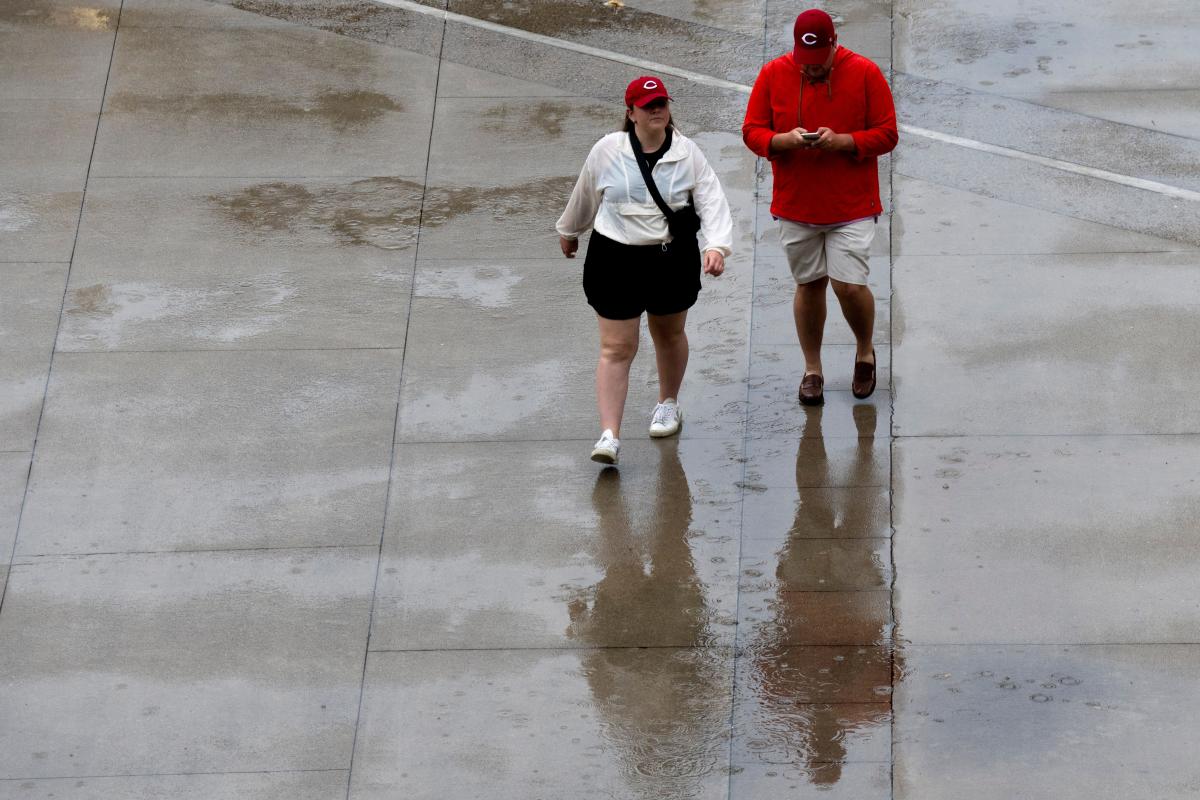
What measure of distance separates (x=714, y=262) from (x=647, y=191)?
0.42 m

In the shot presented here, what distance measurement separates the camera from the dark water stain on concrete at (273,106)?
980cm

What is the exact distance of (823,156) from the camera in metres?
7.20

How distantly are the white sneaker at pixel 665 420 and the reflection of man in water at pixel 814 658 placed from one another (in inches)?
25.2

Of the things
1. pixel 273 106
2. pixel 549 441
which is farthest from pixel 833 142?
pixel 273 106

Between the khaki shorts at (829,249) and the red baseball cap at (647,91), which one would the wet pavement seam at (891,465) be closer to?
the khaki shorts at (829,249)

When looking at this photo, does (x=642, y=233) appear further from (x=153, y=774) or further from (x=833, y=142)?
(x=153, y=774)

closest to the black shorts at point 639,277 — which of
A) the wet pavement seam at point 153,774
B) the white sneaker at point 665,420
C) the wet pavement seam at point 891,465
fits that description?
the white sneaker at point 665,420

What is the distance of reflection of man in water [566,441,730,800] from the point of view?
583 cm

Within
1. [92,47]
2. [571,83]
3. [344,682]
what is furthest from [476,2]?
[344,682]

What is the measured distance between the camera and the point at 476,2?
433 inches

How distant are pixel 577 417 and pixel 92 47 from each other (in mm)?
4629

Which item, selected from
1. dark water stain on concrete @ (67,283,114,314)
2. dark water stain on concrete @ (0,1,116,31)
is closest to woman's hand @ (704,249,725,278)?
dark water stain on concrete @ (67,283,114,314)

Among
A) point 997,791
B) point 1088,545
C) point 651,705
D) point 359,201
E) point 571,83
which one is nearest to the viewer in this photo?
point 997,791

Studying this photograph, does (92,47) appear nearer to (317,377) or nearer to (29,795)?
(317,377)
